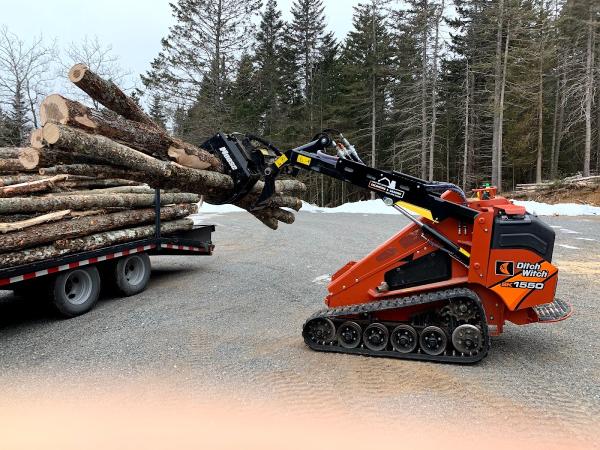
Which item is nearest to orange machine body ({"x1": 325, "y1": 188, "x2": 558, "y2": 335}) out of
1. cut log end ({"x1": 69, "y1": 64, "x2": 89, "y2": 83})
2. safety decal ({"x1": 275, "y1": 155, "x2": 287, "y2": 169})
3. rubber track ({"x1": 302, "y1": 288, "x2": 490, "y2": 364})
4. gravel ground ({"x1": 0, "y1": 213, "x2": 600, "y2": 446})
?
rubber track ({"x1": 302, "y1": 288, "x2": 490, "y2": 364})

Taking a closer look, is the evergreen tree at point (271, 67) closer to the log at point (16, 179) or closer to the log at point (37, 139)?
the log at point (16, 179)

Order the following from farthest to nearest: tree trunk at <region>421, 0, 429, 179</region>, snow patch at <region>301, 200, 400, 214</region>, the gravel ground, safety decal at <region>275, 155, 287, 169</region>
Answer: tree trunk at <region>421, 0, 429, 179</region> < snow patch at <region>301, 200, 400, 214</region> < safety decal at <region>275, 155, 287, 169</region> < the gravel ground

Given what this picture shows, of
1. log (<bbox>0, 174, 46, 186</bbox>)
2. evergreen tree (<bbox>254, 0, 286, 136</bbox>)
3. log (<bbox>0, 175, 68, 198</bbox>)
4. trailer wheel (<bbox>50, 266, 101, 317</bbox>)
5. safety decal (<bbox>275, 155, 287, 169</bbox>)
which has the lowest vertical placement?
trailer wheel (<bbox>50, 266, 101, 317</bbox>)

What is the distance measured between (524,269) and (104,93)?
16.0ft

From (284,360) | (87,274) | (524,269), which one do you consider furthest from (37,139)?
(524,269)

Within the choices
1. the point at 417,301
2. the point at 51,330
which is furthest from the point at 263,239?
the point at 417,301

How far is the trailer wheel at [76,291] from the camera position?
621 cm

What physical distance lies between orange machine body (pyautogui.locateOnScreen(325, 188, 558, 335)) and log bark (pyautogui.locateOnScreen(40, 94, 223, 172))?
7.94ft

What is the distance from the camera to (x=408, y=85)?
34156mm

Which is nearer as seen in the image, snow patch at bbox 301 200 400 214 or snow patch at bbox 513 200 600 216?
snow patch at bbox 513 200 600 216

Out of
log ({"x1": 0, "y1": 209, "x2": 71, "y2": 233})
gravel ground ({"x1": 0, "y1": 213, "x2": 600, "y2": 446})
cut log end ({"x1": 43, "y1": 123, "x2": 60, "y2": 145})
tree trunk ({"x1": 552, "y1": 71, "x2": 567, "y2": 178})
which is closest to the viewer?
gravel ground ({"x1": 0, "y1": 213, "x2": 600, "y2": 446})

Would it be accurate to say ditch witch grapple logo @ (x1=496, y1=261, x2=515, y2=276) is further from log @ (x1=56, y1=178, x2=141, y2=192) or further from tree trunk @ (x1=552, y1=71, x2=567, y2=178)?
tree trunk @ (x1=552, y1=71, x2=567, y2=178)

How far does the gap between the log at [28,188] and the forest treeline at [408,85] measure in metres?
22.7

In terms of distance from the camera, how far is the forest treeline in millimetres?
28250
